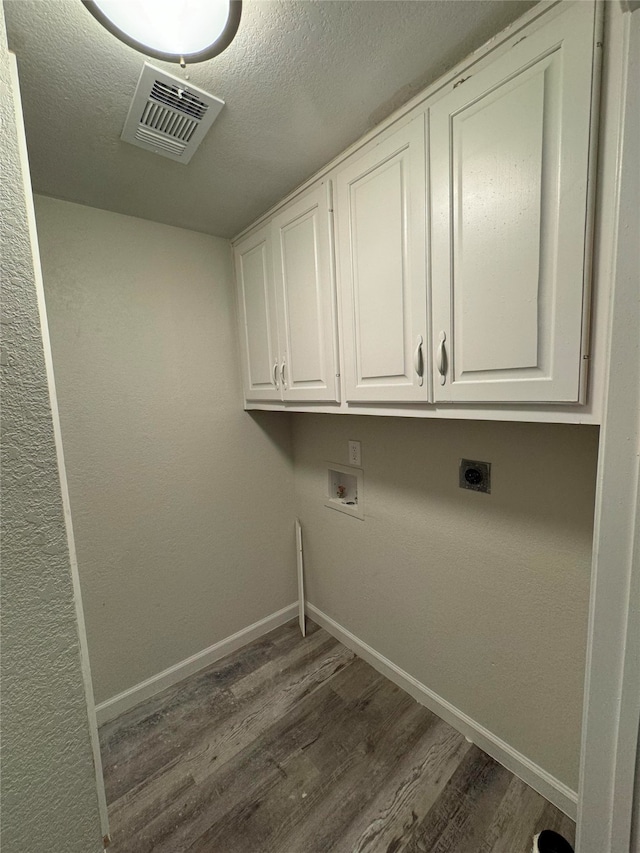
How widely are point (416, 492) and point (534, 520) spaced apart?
0.47 metres

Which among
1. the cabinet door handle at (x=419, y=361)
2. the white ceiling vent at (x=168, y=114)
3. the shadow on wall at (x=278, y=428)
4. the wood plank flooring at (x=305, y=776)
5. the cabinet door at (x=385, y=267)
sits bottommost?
the wood plank flooring at (x=305, y=776)

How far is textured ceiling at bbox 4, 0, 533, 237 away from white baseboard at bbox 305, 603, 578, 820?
7.57 feet

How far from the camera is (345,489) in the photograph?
194 cm

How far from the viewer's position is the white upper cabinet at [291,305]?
134cm

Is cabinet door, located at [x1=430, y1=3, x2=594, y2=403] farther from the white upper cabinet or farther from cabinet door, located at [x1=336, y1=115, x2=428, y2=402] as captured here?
the white upper cabinet

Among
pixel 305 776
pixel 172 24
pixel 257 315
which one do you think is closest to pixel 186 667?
pixel 305 776

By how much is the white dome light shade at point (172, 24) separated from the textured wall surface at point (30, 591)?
486 millimetres

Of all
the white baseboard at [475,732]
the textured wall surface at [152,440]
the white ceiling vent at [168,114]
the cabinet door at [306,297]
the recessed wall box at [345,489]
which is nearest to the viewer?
the white ceiling vent at [168,114]

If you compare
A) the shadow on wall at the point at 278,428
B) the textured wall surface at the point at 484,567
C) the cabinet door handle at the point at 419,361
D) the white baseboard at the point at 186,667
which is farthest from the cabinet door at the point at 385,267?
the white baseboard at the point at 186,667

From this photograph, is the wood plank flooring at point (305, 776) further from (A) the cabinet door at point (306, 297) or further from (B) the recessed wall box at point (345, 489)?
(A) the cabinet door at point (306, 297)

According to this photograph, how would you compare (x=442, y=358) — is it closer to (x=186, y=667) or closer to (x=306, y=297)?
(x=306, y=297)

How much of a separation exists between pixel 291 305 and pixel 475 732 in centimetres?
200

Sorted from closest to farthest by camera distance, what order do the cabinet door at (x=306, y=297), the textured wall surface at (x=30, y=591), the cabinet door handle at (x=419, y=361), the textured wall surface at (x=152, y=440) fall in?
the textured wall surface at (x=30, y=591), the cabinet door handle at (x=419, y=361), the cabinet door at (x=306, y=297), the textured wall surface at (x=152, y=440)

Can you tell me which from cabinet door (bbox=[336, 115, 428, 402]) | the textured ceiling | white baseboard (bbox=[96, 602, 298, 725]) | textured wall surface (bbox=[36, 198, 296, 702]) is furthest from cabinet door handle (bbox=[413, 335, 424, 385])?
white baseboard (bbox=[96, 602, 298, 725])
